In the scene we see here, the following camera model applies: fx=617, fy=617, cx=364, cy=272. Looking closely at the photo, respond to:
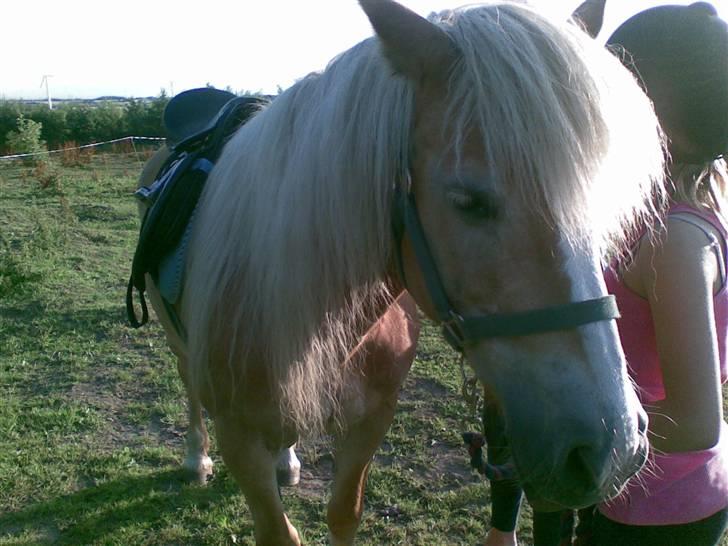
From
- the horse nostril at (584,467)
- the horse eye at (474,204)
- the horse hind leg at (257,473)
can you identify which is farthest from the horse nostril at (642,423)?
the horse hind leg at (257,473)

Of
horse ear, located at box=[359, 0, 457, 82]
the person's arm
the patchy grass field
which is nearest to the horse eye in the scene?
horse ear, located at box=[359, 0, 457, 82]

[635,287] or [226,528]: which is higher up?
[635,287]

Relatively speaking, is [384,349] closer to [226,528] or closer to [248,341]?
[248,341]

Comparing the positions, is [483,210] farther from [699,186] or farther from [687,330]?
[699,186]

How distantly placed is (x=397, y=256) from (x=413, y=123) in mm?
309

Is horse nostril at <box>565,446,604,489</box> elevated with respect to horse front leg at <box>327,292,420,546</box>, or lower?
elevated

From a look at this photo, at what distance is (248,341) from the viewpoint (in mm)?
1886

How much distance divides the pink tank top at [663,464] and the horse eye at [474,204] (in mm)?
478

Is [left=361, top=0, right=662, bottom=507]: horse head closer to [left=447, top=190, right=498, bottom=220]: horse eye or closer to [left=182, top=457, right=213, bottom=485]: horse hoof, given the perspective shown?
[left=447, top=190, right=498, bottom=220]: horse eye

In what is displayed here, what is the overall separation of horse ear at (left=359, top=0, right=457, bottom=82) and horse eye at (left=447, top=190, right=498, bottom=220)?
0.28m

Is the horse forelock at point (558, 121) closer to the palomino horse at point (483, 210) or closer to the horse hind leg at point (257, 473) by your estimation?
the palomino horse at point (483, 210)

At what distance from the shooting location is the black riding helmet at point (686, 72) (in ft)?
4.57

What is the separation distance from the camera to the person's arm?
132 cm

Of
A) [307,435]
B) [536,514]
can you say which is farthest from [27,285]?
[536,514]
